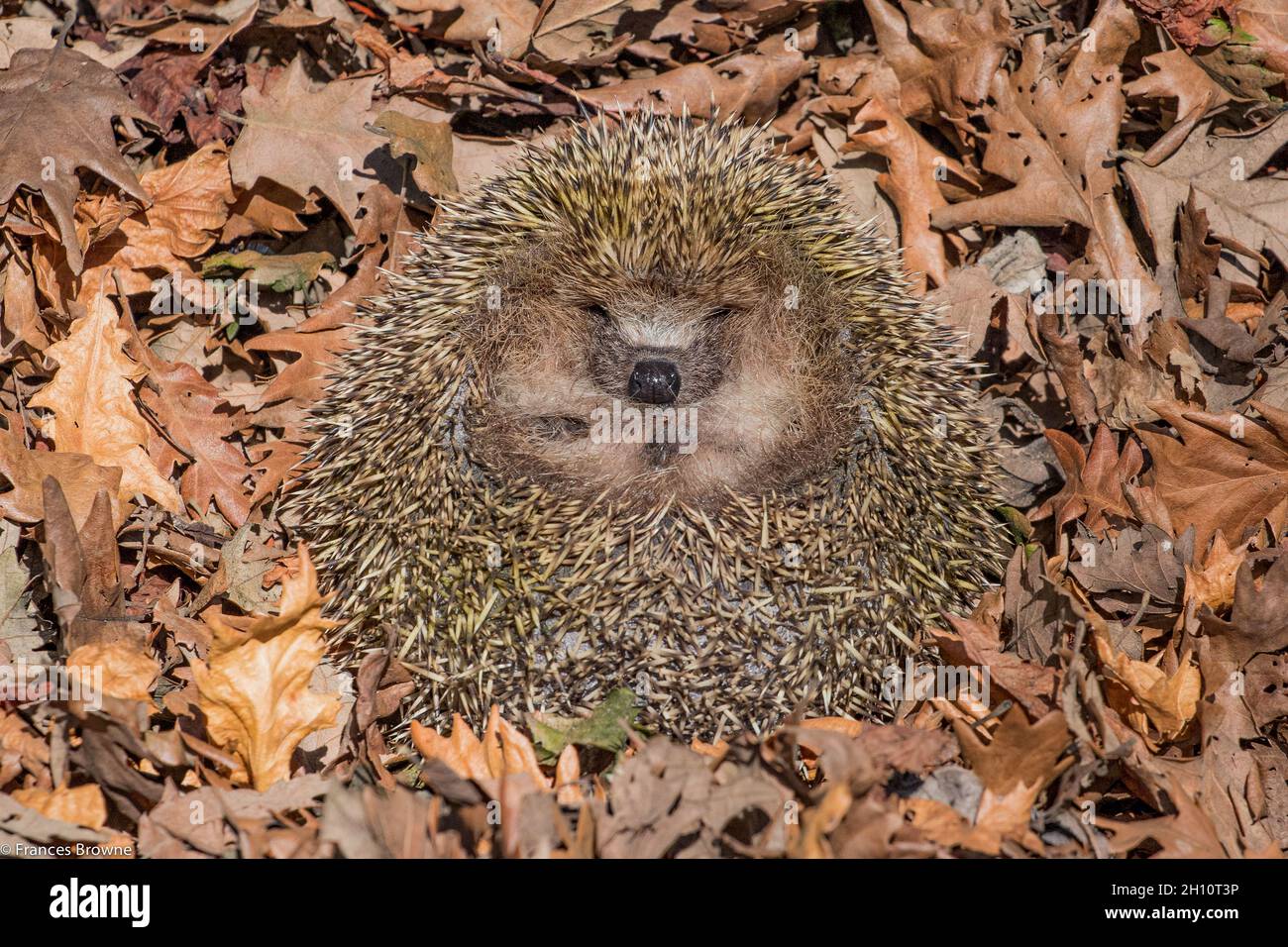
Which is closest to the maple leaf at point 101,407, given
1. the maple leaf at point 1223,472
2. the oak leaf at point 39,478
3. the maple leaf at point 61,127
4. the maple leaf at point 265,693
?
the oak leaf at point 39,478

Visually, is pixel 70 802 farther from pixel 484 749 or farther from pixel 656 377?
pixel 656 377

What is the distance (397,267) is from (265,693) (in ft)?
7.78

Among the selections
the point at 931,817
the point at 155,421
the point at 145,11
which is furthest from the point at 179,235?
the point at 931,817

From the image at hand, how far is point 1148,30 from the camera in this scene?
5609 millimetres

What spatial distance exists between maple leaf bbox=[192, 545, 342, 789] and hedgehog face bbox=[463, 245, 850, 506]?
1025 millimetres

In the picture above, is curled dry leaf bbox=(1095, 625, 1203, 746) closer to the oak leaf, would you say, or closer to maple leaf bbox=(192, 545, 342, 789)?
maple leaf bbox=(192, 545, 342, 789)

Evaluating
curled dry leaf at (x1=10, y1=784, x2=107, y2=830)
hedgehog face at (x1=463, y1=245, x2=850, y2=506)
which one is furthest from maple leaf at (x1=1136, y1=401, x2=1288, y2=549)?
curled dry leaf at (x1=10, y1=784, x2=107, y2=830)

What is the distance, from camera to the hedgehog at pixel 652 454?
13.1ft

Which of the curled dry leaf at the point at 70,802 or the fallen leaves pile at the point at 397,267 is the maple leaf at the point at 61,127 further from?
the curled dry leaf at the point at 70,802

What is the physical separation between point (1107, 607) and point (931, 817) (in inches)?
60.3

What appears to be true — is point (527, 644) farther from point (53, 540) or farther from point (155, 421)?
point (155, 421)

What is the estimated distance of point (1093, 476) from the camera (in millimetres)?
4867

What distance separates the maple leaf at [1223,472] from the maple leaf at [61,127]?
4.96 m

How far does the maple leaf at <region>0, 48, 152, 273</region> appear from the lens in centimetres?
499
